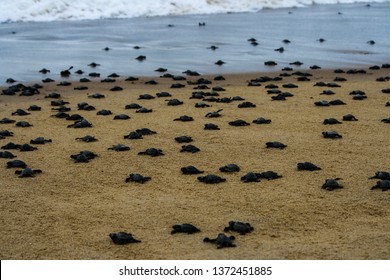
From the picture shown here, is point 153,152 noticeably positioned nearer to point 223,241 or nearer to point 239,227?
point 239,227

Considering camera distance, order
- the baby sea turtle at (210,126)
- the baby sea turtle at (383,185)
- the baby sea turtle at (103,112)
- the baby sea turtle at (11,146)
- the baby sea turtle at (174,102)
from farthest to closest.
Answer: the baby sea turtle at (174,102), the baby sea turtle at (103,112), the baby sea turtle at (210,126), the baby sea turtle at (11,146), the baby sea turtle at (383,185)

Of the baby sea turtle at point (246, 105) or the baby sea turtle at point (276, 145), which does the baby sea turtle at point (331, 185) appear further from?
the baby sea turtle at point (246, 105)

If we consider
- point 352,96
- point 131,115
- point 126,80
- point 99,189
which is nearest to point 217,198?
point 99,189

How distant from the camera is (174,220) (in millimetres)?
6684

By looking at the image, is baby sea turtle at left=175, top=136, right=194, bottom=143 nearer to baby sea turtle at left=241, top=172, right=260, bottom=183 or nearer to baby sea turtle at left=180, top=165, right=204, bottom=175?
baby sea turtle at left=180, top=165, right=204, bottom=175

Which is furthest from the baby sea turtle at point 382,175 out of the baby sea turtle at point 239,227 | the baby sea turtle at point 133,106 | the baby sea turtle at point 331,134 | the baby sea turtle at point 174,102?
the baby sea turtle at point 133,106

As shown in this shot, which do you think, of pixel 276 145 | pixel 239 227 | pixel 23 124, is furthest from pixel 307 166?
pixel 23 124

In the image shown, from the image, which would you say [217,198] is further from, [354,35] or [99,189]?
[354,35]

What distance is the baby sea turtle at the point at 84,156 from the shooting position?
29.0 feet

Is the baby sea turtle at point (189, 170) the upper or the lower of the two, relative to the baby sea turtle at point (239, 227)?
lower

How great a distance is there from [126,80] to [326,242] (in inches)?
404

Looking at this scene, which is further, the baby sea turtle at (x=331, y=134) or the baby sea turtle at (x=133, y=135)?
the baby sea turtle at (x=133, y=135)

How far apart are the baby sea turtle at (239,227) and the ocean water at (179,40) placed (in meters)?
10.5

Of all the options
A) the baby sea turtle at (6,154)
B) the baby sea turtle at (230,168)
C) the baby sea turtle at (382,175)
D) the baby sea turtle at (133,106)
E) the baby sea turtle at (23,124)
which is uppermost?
the baby sea turtle at (382,175)
